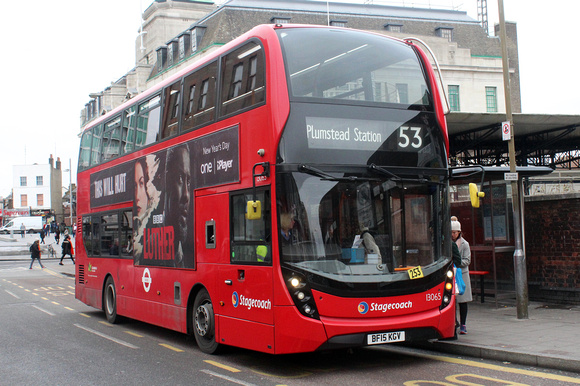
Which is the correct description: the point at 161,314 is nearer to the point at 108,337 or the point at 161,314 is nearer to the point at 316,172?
the point at 108,337

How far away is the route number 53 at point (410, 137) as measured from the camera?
8.76m

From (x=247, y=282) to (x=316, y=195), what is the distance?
1600 millimetres

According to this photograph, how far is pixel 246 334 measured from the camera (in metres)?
8.81

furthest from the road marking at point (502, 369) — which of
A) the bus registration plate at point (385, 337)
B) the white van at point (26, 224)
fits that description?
the white van at point (26, 224)

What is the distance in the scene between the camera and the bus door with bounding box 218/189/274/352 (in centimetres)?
835

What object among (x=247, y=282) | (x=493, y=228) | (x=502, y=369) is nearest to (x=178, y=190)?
(x=247, y=282)

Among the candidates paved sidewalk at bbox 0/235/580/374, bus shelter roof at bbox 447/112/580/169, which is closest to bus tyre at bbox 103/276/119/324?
paved sidewalk at bbox 0/235/580/374

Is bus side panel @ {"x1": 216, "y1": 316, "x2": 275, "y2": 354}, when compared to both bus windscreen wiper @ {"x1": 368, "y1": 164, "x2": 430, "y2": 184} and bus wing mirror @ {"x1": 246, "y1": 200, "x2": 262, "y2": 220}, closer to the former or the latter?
bus wing mirror @ {"x1": 246, "y1": 200, "x2": 262, "y2": 220}

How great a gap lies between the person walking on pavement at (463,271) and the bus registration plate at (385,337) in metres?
2.37

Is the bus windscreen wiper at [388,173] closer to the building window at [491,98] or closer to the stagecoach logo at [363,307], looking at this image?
the stagecoach logo at [363,307]

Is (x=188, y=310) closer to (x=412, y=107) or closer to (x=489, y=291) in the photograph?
(x=412, y=107)

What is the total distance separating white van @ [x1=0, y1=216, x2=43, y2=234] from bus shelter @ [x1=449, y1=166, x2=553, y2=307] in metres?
79.1

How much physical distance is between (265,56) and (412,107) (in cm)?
208

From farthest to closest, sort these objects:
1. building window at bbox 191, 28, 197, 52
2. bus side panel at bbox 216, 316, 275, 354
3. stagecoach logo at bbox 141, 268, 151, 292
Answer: building window at bbox 191, 28, 197, 52
stagecoach logo at bbox 141, 268, 151, 292
bus side panel at bbox 216, 316, 275, 354
